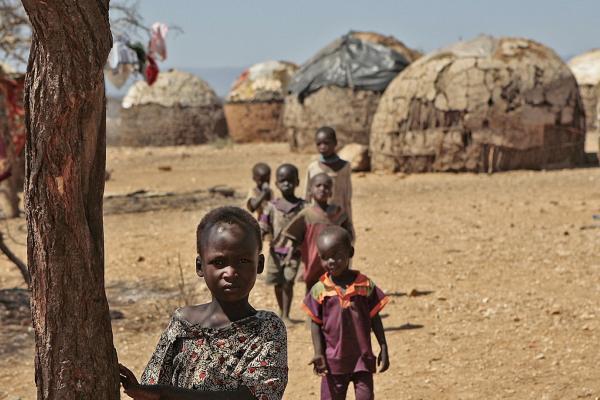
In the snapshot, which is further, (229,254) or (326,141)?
(326,141)

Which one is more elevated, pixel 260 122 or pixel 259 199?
pixel 260 122

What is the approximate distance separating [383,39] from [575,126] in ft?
20.9

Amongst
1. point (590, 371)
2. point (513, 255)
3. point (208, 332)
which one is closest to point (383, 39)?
point (513, 255)

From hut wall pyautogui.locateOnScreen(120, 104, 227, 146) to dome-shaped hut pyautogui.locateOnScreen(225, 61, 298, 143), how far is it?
2.36 feet

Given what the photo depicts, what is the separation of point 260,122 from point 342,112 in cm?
626

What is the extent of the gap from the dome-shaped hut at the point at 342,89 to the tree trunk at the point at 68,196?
1558 centimetres

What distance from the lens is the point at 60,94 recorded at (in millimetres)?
1987

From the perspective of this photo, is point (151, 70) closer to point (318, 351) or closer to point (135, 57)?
point (135, 57)

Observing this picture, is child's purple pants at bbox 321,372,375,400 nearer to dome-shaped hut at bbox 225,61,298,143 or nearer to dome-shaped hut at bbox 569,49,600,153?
dome-shaped hut at bbox 225,61,298,143

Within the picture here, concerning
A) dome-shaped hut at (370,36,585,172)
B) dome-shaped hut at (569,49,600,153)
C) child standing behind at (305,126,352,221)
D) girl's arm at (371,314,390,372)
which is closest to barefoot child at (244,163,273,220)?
child standing behind at (305,126,352,221)

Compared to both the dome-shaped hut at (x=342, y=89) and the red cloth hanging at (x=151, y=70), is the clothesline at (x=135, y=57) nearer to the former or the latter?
the red cloth hanging at (x=151, y=70)

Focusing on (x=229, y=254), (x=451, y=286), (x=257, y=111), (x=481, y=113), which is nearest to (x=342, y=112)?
(x=481, y=113)

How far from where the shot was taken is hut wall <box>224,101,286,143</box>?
77.6 ft

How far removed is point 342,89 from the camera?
58.2 feet
